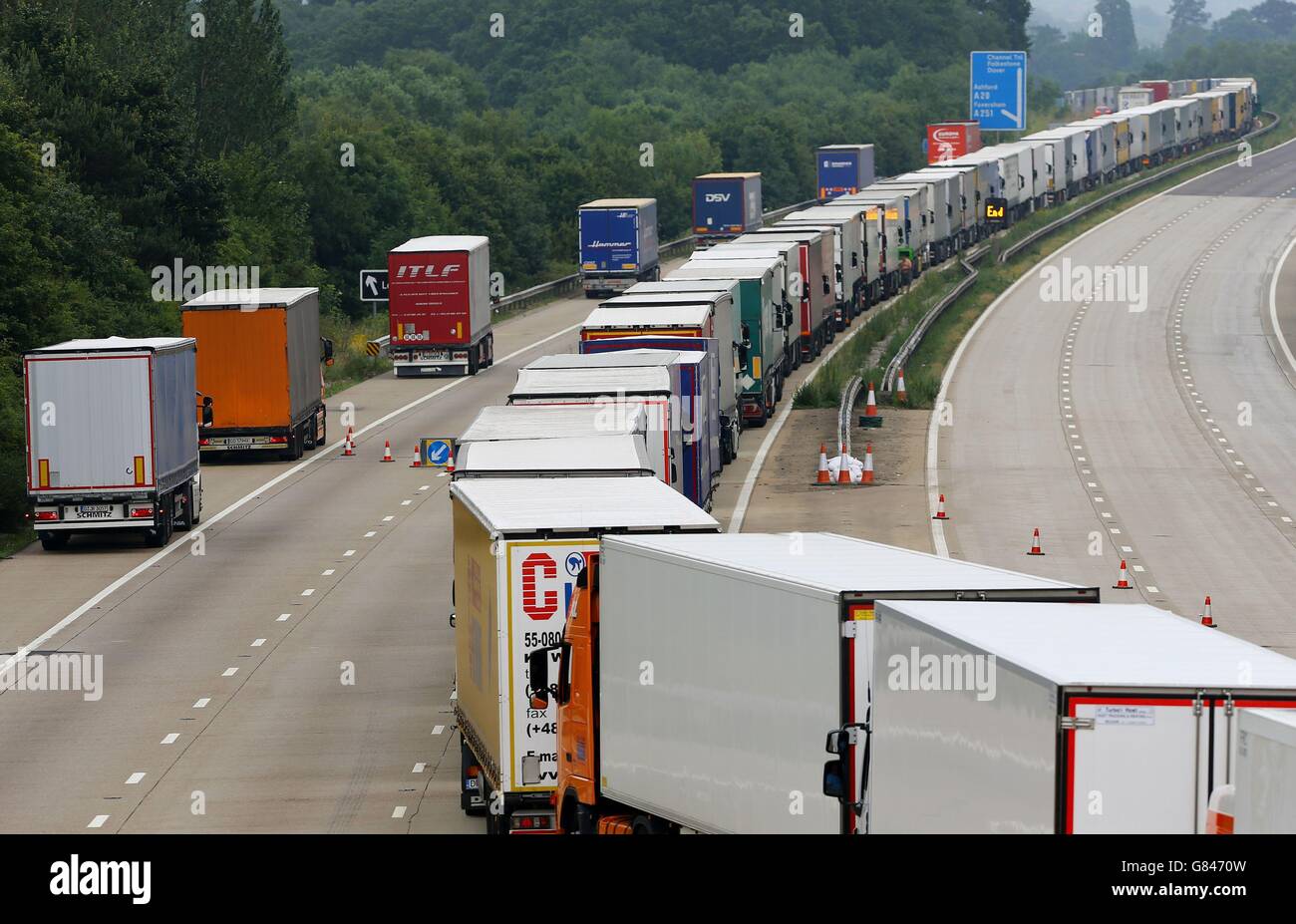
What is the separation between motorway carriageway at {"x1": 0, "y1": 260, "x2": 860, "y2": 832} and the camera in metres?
19.8

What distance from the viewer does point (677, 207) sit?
126 meters

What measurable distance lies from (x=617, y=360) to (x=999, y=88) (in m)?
94.3

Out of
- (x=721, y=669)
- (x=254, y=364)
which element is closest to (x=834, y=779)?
(x=721, y=669)

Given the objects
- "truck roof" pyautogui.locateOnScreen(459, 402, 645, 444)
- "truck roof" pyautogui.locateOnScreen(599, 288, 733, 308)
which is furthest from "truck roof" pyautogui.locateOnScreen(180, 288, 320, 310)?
"truck roof" pyautogui.locateOnScreen(459, 402, 645, 444)

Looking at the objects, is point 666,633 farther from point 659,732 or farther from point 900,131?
point 900,131

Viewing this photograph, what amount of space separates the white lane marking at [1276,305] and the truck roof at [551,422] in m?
35.7

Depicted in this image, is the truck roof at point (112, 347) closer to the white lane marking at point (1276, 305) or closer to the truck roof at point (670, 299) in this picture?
the truck roof at point (670, 299)

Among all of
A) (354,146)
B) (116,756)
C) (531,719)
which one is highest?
(354,146)

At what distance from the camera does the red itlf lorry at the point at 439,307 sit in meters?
59.8

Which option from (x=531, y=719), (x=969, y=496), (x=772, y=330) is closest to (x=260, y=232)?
(x=772, y=330)

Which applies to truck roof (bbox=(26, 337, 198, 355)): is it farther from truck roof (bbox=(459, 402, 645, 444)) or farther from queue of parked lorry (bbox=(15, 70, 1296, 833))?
truck roof (bbox=(459, 402, 645, 444))

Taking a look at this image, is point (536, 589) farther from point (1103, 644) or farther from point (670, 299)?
point (670, 299)

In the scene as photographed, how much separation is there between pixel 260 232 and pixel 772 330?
98.1ft

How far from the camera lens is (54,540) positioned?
3509 cm
